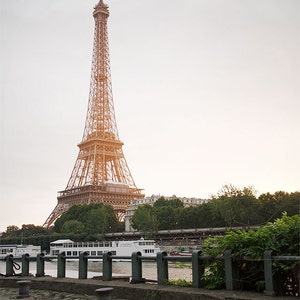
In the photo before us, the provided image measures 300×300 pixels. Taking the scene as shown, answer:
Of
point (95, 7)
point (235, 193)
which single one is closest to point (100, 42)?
point (95, 7)

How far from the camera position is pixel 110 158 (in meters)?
121

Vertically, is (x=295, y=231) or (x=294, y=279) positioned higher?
(x=295, y=231)

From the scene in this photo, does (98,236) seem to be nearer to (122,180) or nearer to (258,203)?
(122,180)

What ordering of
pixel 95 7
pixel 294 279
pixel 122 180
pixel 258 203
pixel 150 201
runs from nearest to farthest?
pixel 294 279 → pixel 258 203 → pixel 122 180 → pixel 95 7 → pixel 150 201

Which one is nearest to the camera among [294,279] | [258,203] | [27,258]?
[294,279]

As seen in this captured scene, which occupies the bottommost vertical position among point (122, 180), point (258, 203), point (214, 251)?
point (214, 251)

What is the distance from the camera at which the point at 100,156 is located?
117562 mm

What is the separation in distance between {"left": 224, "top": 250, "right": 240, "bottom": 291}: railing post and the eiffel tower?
350 ft

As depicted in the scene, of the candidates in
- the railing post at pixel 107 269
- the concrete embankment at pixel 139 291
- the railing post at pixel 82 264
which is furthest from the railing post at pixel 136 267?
the railing post at pixel 82 264

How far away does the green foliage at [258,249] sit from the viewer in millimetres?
7473

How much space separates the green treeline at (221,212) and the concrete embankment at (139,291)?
59293 mm

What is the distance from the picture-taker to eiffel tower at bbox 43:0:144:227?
117438mm

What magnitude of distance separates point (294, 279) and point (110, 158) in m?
114

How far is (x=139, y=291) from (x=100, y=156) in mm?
108837
